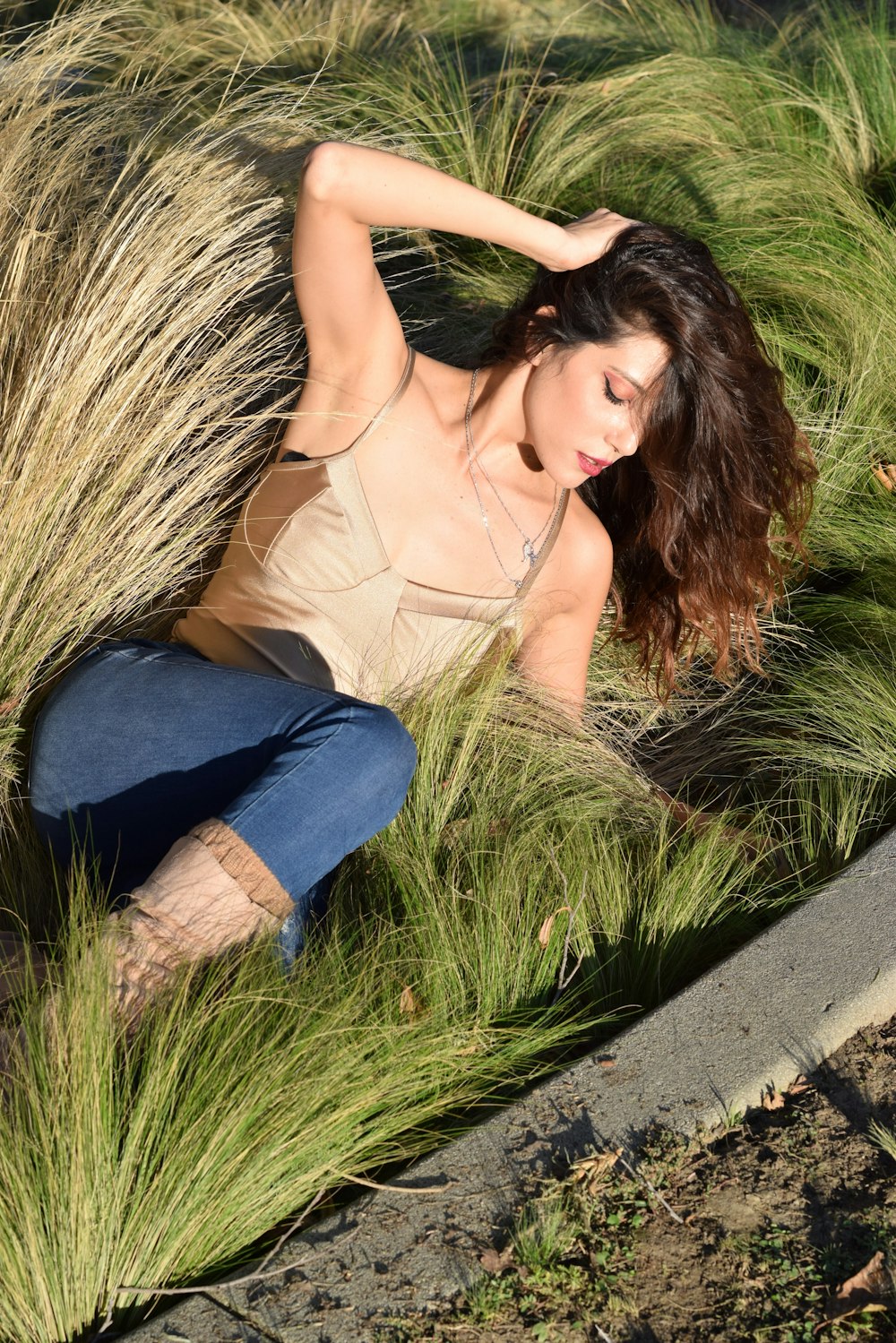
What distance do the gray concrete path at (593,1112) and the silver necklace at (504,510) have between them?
1071 millimetres

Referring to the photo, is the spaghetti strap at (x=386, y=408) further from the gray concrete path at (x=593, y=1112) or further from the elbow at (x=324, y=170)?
the gray concrete path at (x=593, y=1112)

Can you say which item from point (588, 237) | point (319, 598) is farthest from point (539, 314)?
point (319, 598)

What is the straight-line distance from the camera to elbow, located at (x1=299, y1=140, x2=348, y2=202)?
8.48ft

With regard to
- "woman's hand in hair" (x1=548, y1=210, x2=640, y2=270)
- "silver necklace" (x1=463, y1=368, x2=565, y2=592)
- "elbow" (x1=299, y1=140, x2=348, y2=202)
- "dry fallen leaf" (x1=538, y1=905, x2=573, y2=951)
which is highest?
"elbow" (x1=299, y1=140, x2=348, y2=202)

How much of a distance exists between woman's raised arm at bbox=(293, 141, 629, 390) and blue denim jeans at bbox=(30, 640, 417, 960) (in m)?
0.80

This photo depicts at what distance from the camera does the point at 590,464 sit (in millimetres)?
2979

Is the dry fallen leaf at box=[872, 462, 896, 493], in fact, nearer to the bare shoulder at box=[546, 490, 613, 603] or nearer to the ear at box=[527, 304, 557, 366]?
the bare shoulder at box=[546, 490, 613, 603]

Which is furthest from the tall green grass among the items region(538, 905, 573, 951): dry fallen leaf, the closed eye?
the closed eye

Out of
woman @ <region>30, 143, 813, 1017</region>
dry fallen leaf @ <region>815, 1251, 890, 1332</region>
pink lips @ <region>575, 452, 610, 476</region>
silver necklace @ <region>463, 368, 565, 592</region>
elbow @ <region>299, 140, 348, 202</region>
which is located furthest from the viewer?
silver necklace @ <region>463, 368, 565, 592</region>

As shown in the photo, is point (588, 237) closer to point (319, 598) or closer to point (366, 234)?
point (366, 234)

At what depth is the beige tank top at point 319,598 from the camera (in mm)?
2852

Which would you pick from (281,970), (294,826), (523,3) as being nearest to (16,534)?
(294,826)

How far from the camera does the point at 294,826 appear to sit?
2.27 m

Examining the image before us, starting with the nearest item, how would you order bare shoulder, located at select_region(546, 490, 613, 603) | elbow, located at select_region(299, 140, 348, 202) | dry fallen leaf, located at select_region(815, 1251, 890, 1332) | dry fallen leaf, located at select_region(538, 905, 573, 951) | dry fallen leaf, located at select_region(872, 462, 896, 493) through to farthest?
dry fallen leaf, located at select_region(815, 1251, 890, 1332) → dry fallen leaf, located at select_region(538, 905, 573, 951) → elbow, located at select_region(299, 140, 348, 202) → bare shoulder, located at select_region(546, 490, 613, 603) → dry fallen leaf, located at select_region(872, 462, 896, 493)
